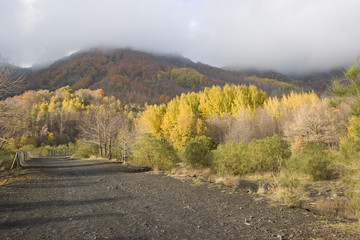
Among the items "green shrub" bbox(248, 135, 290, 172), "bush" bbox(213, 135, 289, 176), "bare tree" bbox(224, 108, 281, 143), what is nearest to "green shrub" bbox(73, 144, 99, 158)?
"bare tree" bbox(224, 108, 281, 143)

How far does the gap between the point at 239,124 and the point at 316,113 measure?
9247 millimetres

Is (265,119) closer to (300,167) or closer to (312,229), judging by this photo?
(300,167)

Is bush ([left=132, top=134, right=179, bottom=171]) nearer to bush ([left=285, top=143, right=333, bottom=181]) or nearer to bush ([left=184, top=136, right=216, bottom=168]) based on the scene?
bush ([left=184, top=136, right=216, bottom=168])

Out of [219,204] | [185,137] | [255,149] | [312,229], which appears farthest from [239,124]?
[312,229]

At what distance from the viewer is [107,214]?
6914 mm

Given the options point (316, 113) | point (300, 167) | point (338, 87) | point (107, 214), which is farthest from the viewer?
point (316, 113)

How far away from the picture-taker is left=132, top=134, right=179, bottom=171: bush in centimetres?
1847

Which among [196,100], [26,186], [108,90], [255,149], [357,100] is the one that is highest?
[108,90]

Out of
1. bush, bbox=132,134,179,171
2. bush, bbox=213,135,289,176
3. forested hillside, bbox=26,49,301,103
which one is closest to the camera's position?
bush, bbox=213,135,289,176

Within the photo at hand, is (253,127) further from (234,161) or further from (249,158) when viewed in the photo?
(234,161)

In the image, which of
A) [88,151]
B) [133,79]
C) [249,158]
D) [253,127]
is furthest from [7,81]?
[133,79]

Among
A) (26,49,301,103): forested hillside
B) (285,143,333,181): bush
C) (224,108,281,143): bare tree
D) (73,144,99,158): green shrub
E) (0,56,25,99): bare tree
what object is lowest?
(73,144,99,158): green shrub

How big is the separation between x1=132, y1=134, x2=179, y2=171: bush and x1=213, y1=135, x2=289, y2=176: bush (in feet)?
13.4

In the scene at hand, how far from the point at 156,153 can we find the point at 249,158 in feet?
21.9
